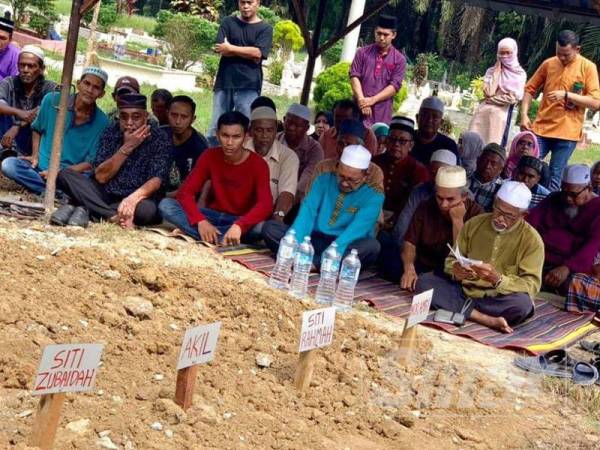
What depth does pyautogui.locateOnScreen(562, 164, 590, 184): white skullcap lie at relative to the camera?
7.34 metres

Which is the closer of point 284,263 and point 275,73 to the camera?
→ point 284,263

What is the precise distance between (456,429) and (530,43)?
32570 mm

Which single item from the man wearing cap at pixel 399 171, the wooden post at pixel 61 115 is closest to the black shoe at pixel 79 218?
the wooden post at pixel 61 115

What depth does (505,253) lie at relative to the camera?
249 inches

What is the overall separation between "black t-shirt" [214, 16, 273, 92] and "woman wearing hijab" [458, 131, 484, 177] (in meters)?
2.04

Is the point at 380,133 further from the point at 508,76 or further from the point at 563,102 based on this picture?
the point at 563,102

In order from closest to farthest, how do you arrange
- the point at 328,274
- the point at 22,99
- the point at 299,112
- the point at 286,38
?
the point at 328,274 → the point at 299,112 → the point at 22,99 → the point at 286,38

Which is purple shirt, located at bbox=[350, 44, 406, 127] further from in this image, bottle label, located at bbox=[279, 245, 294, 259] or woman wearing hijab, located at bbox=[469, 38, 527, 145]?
bottle label, located at bbox=[279, 245, 294, 259]

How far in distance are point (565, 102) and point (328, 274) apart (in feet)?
13.0

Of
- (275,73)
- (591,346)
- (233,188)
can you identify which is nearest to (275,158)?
(233,188)

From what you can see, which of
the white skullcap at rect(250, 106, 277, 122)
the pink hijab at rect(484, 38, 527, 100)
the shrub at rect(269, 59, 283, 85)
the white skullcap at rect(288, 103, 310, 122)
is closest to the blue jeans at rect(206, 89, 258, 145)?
the white skullcap at rect(288, 103, 310, 122)

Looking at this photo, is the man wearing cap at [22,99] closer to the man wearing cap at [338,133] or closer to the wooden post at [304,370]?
the man wearing cap at [338,133]

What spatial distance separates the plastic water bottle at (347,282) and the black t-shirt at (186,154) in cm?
200

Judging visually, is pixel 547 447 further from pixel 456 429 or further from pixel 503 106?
pixel 503 106
